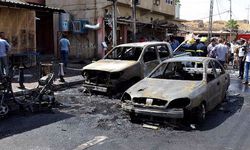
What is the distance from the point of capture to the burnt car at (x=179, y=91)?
7.01m

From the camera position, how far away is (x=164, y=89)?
297 inches

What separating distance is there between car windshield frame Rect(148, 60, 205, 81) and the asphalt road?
3.61ft

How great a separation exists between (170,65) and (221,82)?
139 cm

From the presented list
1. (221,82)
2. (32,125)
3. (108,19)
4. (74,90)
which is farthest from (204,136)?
(108,19)

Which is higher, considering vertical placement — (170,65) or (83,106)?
(170,65)

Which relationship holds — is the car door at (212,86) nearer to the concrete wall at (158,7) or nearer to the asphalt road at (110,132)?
the asphalt road at (110,132)

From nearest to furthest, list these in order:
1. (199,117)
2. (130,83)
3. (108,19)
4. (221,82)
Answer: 1. (199,117)
2. (221,82)
3. (130,83)
4. (108,19)

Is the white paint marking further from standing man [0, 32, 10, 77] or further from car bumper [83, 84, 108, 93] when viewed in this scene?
standing man [0, 32, 10, 77]

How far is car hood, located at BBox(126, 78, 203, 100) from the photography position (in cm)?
714

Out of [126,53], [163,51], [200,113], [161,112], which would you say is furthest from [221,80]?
[126,53]

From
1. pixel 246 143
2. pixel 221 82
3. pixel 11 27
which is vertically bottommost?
pixel 246 143

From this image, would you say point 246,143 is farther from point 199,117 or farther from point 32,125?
point 32,125

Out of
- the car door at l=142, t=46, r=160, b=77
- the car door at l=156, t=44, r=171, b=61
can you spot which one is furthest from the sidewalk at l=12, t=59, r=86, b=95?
the car door at l=156, t=44, r=171, b=61

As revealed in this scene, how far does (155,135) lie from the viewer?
262 inches
